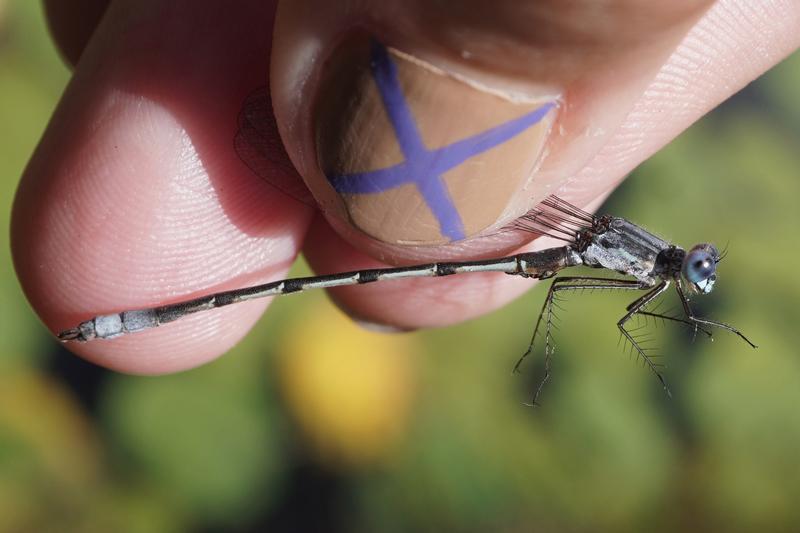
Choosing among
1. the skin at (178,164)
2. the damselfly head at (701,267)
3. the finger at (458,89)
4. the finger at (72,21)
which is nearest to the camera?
the finger at (458,89)

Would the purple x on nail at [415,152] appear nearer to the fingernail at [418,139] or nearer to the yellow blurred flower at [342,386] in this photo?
the fingernail at [418,139]

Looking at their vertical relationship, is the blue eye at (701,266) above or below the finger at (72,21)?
below

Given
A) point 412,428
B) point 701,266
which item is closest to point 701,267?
point 701,266

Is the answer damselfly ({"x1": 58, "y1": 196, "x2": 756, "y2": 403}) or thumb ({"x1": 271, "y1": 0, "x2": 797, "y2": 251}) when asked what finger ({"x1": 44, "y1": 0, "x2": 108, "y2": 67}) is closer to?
damselfly ({"x1": 58, "y1": 196, "x2": 756, "y2": 403})

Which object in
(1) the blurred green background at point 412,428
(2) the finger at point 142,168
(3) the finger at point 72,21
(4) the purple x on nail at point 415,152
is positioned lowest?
(1) the blurred green background at point 412,428

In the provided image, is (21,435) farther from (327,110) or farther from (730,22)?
(730,22)

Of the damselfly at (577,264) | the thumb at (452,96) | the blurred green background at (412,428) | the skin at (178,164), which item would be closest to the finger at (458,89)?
the thumb at (452,96)

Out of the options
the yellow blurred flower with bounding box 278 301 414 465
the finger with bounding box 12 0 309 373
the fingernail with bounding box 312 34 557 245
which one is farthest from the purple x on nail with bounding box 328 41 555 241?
the yellow blurred flower with bounding box 278 301 414 465
